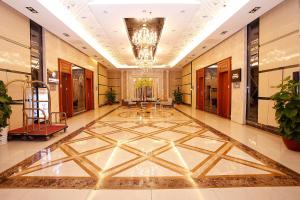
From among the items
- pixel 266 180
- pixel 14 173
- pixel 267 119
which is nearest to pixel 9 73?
pixel 14 173

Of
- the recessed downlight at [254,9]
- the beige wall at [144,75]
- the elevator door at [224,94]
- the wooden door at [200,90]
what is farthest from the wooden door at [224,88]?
the beige wall at [144,75]

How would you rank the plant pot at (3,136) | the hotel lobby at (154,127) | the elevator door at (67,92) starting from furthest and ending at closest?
the elevator door at (67,92) → the plant pot at (3,136) → the hotel lobby at (154,127)

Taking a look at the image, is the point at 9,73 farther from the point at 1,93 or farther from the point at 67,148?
the point at 67,148

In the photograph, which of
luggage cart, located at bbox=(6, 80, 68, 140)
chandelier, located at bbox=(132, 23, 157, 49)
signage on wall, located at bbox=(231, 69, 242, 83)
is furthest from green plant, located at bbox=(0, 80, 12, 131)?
signage on wall, located at bbox=(231, 69, 242, 83)

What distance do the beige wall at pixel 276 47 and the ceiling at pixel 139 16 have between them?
333 mm

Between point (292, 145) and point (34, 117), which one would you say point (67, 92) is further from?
point (292, 145)

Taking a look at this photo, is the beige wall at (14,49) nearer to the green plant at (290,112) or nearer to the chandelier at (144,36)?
the chandelier at (144,36)

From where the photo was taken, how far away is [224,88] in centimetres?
888

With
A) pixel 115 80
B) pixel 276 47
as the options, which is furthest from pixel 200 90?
pixel 115 80

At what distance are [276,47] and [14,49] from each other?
22.9 feet

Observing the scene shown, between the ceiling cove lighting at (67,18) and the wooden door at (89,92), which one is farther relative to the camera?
the wooden door at (89,92)

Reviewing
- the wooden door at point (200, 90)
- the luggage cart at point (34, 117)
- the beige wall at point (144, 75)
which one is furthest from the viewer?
the beige wall at point (144, 75)

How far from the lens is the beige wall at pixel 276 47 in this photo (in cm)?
463

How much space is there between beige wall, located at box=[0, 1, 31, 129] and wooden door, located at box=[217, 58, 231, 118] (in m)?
7.20
